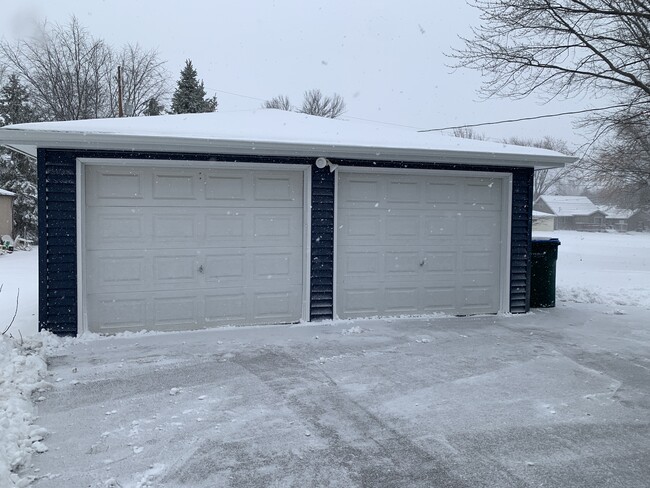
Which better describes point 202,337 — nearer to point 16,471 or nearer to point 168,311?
point 168,311

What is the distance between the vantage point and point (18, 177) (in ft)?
85.9

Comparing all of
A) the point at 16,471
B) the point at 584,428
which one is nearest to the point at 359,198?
the point at 584,428

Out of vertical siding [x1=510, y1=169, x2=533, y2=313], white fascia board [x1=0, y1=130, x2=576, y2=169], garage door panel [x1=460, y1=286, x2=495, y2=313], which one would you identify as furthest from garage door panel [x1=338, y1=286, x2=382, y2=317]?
vertical siding [x1=510, y1=169, x2=533, y2=313]

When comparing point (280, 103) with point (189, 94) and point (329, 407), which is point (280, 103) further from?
point (329, 407)

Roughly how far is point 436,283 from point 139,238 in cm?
450

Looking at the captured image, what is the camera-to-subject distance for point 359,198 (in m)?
8.20

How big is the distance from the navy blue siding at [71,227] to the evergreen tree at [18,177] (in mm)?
21291

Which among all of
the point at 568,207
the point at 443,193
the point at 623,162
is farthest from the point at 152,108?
the point at 568,207

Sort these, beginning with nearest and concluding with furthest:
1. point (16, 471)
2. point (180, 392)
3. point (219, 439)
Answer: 1. point (16, 471)
2. point (219, 439)
3. point (180, 392)

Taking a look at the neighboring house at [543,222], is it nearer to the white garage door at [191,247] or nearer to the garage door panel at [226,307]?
the white garage door at [191,247]

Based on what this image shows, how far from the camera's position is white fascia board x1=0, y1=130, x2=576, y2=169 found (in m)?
6.51

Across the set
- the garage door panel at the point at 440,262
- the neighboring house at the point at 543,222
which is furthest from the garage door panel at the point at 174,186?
the neighboring house at the point at 543,222

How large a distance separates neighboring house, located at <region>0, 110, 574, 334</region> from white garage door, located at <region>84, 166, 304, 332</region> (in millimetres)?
17

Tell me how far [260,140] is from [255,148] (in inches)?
5.7
